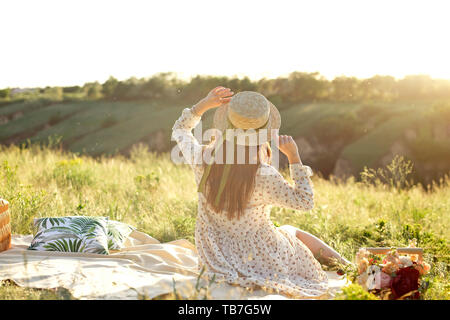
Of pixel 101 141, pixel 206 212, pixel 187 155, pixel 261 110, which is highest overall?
pixel 261 110

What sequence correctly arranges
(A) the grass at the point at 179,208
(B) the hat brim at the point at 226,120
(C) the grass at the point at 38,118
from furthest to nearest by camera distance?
(C) the grass at the point at 38,118
(A) the grass at the point at 179,208
(B) the hat brim at the point at 226,120

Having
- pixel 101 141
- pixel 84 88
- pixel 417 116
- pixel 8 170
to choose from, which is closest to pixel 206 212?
pixel 8 170

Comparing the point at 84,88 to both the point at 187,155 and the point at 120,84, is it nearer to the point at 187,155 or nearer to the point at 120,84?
the point at 120,84

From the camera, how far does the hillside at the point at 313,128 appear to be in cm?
2227

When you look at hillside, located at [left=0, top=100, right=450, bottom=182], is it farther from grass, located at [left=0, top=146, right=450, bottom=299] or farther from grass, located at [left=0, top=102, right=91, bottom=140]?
grass, located at [left=0, top=146, right=450, bottom=299]

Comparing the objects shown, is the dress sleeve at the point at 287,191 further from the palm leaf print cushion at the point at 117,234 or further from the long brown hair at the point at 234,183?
the palm leaf print cushion at the point at 117,234

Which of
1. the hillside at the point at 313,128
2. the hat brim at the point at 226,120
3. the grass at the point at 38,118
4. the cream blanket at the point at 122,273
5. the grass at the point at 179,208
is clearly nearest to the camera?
the cream blanket at the point at 122,273

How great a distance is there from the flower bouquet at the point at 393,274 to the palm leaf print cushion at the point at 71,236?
2.27 metres

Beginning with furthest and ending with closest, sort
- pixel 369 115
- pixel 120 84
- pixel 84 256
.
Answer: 1. pixel 120 84
2. pixel 369 115
3. pixel 84 256

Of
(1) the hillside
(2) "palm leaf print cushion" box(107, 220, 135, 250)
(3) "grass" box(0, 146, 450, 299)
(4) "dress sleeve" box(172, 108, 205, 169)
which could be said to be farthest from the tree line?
(4) "dress sleeve" box(172, 108, 205, 169)

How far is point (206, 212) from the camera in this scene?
132 inches

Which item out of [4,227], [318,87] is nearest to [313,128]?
[318,87]

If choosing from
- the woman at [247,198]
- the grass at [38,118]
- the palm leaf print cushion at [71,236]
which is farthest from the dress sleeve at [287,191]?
the grass at [38,118]

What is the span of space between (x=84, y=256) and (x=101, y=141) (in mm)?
27908
